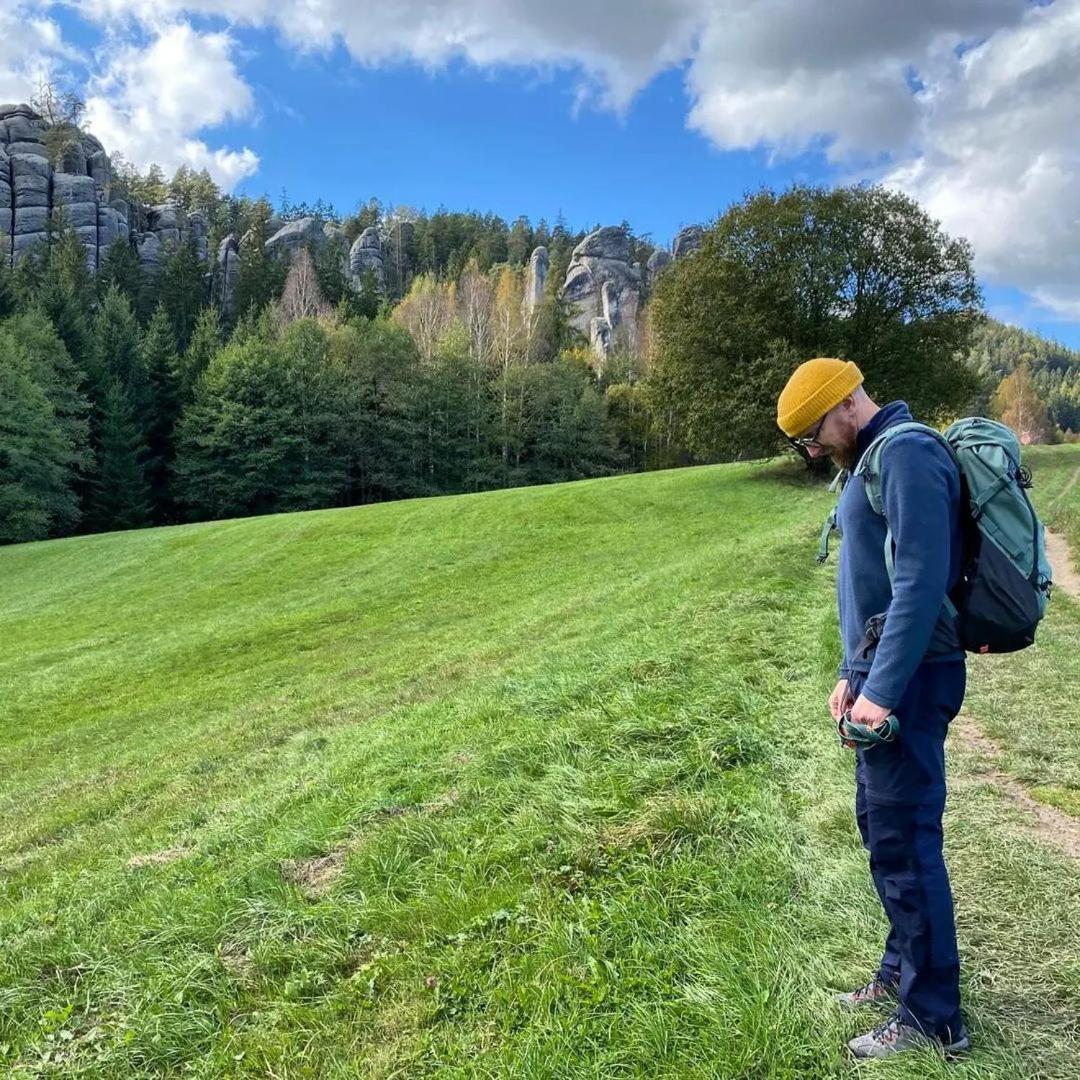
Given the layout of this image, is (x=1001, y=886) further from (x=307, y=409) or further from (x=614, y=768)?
(x=307, y=409)

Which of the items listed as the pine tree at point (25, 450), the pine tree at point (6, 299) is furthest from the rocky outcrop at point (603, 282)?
the pine tree at point (25, 450)

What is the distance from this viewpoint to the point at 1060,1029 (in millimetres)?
2635

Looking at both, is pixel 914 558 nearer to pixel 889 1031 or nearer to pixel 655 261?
pixel 889 1031

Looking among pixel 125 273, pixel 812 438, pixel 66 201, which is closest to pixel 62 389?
pixel 125 273

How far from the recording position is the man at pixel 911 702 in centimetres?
245

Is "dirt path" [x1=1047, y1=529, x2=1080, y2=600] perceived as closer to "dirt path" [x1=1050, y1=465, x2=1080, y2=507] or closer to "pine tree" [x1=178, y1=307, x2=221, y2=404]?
"dirt path" [x1=1050, y1=465, x2=1080, y2=507]

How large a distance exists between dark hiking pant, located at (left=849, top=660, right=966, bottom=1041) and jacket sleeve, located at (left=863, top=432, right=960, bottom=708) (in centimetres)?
16

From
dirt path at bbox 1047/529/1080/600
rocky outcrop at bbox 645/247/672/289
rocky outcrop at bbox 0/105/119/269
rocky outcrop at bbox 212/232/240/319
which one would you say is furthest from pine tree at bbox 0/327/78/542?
rocky outcrop at bbox 645/247/672/289

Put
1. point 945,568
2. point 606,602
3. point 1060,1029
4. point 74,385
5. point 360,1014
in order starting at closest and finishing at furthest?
1. point 945,568
2. point 1060,1029
3. point 360,1014
4. point 606,602
5. point 74,385

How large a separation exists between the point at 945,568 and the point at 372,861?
3550 mm

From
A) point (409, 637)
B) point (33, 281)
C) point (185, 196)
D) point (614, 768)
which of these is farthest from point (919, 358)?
point (185, 196)

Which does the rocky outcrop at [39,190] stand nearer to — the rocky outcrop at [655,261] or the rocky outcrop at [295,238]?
the rocky outcrop at [295,238]

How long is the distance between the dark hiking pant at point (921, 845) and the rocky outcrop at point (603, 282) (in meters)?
106

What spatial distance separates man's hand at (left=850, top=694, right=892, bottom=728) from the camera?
8.14ft
